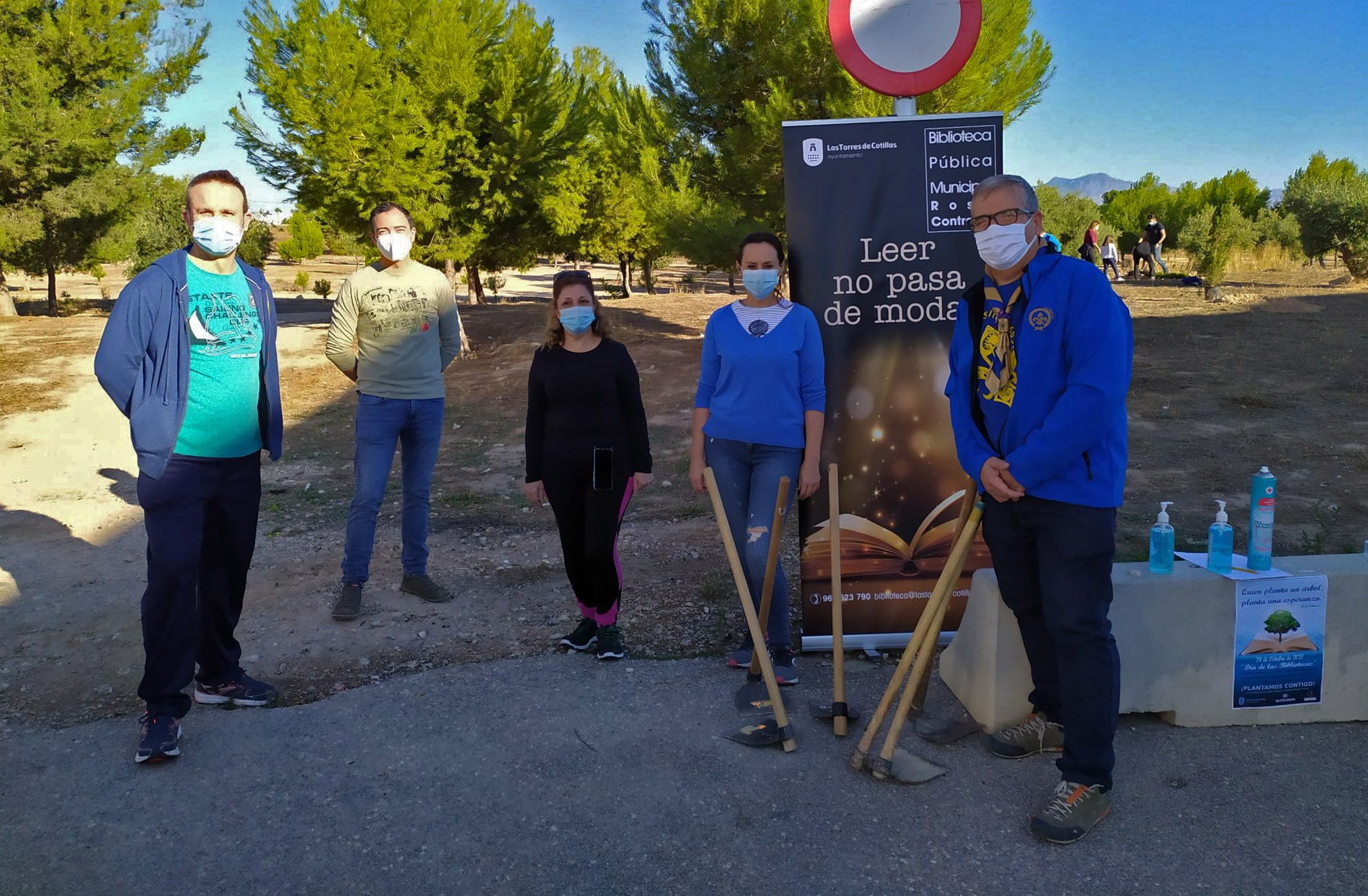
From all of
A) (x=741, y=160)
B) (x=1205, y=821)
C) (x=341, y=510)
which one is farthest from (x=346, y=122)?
(x=1205, y=821)

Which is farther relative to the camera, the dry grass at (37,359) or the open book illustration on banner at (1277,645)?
the dry grass at (37,359)

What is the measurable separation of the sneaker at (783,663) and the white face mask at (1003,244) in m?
1.98

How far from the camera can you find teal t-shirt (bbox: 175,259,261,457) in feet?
12.4

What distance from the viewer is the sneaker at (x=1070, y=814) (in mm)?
3047

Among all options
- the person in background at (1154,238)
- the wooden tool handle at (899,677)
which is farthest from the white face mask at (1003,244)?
the person in background at (1154,238)

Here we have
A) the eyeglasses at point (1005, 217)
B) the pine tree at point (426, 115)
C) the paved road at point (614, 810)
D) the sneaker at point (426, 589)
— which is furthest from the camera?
the pine tree at point (426, 115)

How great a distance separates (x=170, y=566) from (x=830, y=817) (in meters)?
2.59

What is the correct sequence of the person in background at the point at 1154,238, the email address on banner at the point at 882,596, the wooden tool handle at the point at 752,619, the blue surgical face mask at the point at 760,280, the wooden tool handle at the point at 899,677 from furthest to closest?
the person in background at the point at 1154,238
the email address on banner at the point at 882,596
the blue surgical face mask at the point at 760,280
the wooden tool handle at the point at 752,619
the wooden tool handle at the point at 899,677

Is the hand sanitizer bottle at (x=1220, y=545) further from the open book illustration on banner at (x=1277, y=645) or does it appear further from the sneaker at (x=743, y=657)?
the sneaker at (x=743, y=657)

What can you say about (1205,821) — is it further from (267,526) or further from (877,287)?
(267,526)

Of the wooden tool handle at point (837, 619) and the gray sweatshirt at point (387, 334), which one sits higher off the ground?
the gray sweatshirt at point (387, 334)

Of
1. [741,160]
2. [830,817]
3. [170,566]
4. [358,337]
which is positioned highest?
[741,160]

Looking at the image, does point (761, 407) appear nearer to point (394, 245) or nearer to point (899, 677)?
point (899, 677)

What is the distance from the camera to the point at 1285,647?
3.75 m
